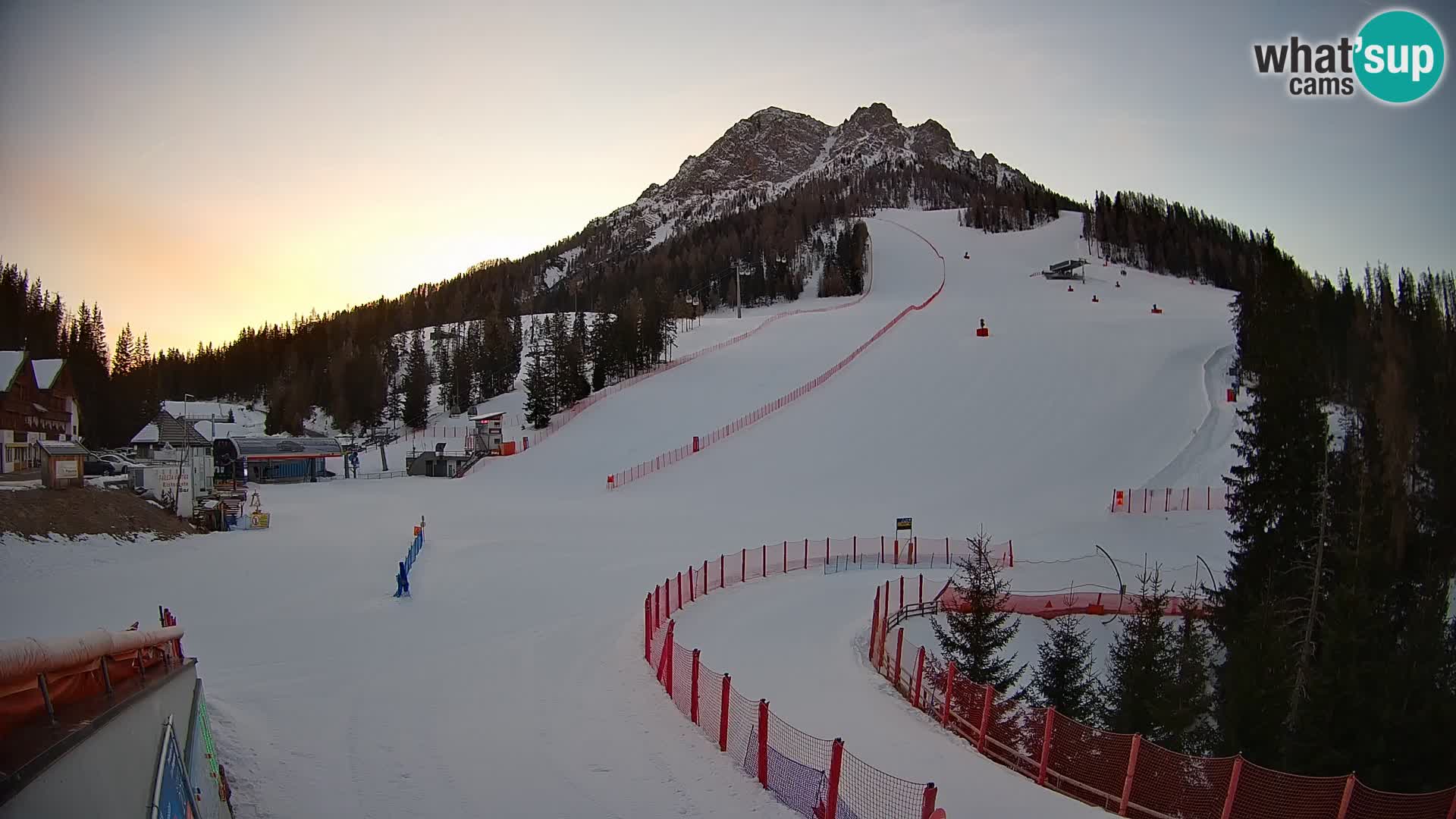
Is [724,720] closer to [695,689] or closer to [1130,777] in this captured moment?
[695,689]

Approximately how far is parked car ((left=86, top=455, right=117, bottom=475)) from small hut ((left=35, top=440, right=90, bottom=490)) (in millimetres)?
24134

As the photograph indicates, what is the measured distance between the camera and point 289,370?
11125 cm

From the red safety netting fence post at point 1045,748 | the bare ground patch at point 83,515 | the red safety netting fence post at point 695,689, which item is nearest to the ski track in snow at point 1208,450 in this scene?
the red safety netting fence post at point 1045,748

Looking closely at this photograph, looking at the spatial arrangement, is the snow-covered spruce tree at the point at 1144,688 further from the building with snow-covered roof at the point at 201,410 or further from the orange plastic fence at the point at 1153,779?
the building with snow-covered roof at the point at 201,410

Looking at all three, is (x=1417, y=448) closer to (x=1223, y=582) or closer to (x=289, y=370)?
(x=1223, y=582)

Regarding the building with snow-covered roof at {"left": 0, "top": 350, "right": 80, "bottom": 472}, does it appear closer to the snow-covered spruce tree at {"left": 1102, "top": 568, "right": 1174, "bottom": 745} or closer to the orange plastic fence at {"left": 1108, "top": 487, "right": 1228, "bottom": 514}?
the snow-covered spruce tree at {"left": 1102, "top": 568, "right": 1174, "bottom": 745}

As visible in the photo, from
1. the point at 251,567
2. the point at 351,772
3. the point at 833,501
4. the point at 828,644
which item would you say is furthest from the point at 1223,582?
the point at 251,567

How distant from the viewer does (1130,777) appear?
8.94 metres

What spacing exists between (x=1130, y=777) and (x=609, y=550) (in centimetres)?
1997

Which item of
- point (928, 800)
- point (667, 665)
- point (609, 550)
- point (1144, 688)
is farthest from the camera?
point (609, 550)

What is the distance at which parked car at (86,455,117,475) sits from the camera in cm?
4241

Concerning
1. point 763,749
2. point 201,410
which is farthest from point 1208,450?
point 201,410

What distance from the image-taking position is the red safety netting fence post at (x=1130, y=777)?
8.74m

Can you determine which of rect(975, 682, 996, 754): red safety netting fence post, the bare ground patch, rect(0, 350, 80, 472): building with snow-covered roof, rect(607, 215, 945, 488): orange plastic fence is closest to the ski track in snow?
rect(607, 215, 945, 488): orange plastic fence
